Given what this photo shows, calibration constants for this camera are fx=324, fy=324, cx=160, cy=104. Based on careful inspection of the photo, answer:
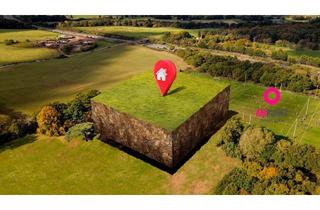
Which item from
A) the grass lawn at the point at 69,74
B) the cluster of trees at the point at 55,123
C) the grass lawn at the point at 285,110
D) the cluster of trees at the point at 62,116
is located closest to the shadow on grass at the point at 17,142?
the cluster of trees at the point at 55,123

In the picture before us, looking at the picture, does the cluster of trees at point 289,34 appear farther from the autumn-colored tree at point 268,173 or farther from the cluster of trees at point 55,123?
the autumn-colored tree at point 268,173

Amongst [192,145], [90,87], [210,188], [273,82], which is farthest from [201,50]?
[210,188]

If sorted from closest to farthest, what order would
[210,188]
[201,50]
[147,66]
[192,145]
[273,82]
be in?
[210,188] → [192,145] → [273,82] → [147,66] → [201,50]

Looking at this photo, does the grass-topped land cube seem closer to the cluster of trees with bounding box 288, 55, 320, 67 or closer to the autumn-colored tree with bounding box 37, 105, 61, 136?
the autumn-colored tree with bounding box 37, 105, 61, 136

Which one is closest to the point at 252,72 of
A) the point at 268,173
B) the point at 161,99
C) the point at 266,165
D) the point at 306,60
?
the point at 306,60

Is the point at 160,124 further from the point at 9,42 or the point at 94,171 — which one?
the point at 9,42

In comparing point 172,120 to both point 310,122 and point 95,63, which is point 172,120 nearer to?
point 310,122
